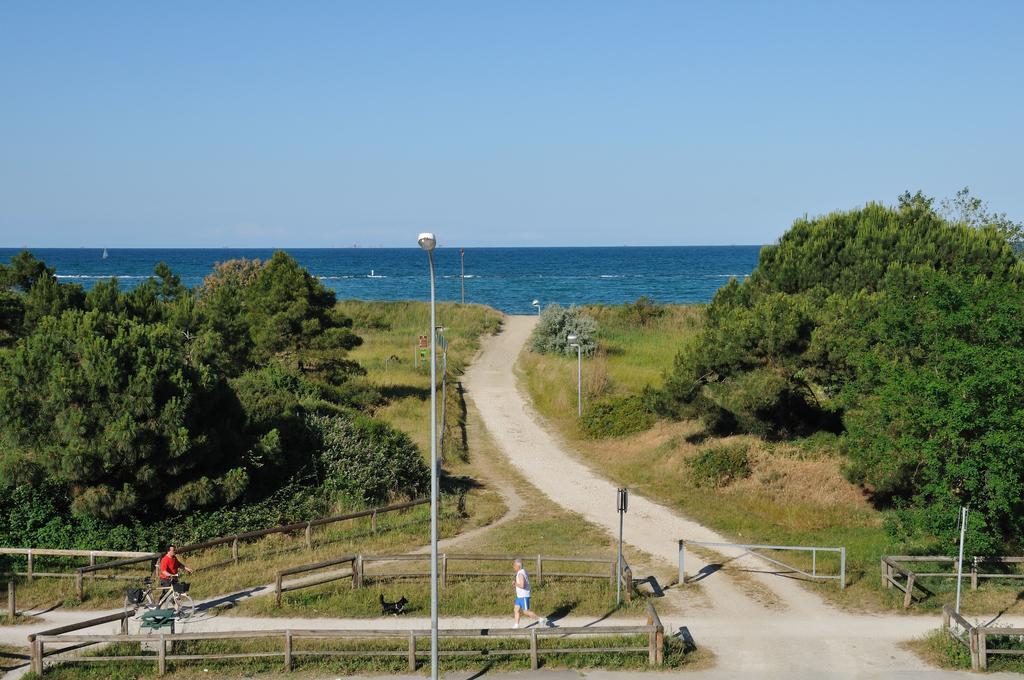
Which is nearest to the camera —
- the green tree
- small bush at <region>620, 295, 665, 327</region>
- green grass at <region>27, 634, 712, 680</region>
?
green grass at <region>27, 634, 712, 680</region>

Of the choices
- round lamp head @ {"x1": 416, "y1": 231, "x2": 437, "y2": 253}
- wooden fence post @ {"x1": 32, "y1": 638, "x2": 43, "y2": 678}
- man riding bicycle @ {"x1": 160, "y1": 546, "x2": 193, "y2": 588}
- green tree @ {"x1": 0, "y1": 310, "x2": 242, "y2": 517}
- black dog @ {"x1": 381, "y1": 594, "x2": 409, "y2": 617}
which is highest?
round lamp head @ {"x1": 416, "y1": 231, "x2": 437, "y2": 253}

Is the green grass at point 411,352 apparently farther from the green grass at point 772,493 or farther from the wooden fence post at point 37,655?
the wooden fence post at point 37,655

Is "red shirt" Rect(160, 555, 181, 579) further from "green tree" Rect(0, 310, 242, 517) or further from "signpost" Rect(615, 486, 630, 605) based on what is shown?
"signpost" Rect(615, 486, 630, 605)

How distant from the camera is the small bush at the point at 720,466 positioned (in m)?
31.2

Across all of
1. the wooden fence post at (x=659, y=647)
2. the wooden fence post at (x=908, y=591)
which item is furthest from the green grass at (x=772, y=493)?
the wooden fence post at (x=659, y=647)

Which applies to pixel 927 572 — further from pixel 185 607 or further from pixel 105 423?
pixel 105 423

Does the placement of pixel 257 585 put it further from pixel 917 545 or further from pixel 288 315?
pixel 288 315

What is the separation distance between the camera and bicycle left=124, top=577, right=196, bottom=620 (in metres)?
19.3

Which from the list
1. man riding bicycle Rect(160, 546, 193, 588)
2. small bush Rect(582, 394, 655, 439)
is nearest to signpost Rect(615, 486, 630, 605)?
man riding bicycle Rect(160, 546, 193, 588)

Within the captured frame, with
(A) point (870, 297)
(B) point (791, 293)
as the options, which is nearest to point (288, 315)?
(B) point (791, 293)

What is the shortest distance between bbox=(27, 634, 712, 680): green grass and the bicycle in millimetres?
1856

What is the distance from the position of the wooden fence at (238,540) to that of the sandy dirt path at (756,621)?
6.32 meters

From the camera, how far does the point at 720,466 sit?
31500mm

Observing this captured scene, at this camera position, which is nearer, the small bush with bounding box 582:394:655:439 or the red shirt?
the red shirt
